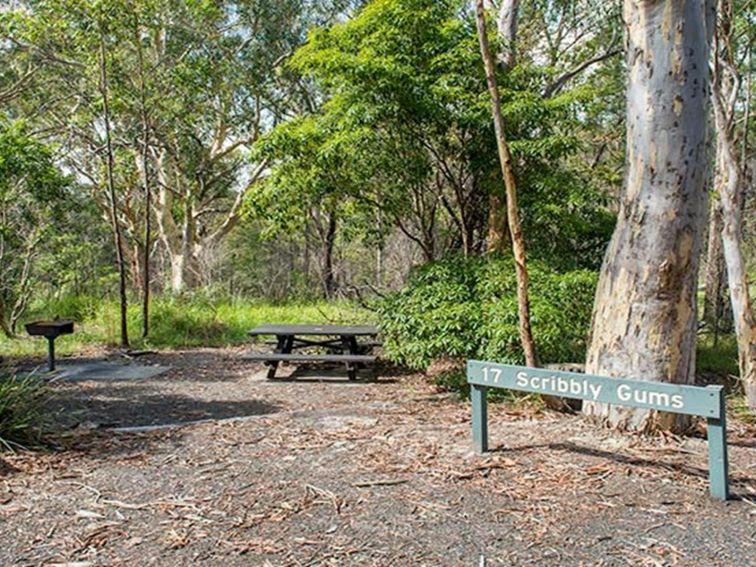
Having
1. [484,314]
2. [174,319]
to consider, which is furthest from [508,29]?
[174,319]

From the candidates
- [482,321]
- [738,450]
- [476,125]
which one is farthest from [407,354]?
[738,450]

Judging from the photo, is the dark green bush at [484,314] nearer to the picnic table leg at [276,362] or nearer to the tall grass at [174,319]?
the picnic table leg at [276,362]

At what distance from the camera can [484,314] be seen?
6.02m

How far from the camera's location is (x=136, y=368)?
827cm

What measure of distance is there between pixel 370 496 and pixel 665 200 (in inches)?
107

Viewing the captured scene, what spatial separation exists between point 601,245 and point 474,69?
2470 mm

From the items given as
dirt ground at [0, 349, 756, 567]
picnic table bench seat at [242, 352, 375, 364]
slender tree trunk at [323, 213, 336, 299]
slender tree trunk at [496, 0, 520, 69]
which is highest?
slender tree trunk at [496, 0, 520, 69]

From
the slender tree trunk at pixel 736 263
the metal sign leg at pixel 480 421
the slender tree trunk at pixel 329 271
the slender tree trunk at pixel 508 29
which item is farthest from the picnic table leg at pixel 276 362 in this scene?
the slender tree trunk at pixel 329 271

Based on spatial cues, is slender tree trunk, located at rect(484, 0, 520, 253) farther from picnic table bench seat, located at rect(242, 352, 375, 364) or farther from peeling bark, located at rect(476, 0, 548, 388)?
peeling bark, located at rect(476, 0, 548, 388)

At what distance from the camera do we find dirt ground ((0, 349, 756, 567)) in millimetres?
2584

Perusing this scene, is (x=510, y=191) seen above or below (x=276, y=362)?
above

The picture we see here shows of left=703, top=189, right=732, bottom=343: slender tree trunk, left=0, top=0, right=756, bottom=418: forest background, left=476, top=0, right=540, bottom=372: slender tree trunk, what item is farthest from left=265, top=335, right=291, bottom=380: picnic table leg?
left=703, top=189, right=732, bottom=343: slender tree trunk

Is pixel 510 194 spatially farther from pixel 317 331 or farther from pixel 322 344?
pixel 322 344

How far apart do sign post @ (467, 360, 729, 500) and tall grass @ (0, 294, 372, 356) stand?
6.86 m
